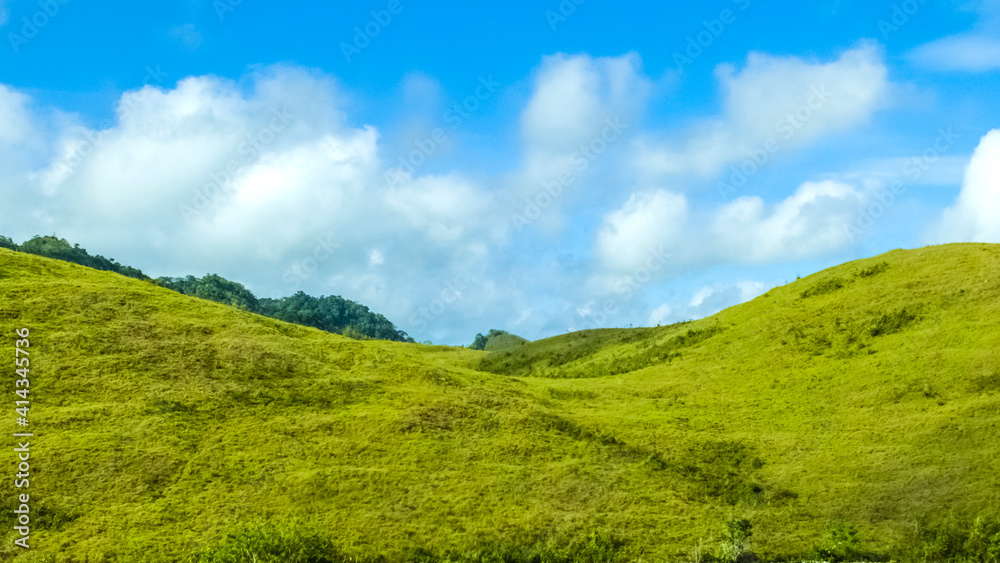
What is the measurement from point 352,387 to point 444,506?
6977 mm

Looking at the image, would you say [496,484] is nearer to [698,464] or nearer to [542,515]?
[542,515]

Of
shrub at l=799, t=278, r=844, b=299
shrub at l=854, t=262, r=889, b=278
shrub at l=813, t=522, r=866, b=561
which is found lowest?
shrub at l=813, t=522, r=866, b=561

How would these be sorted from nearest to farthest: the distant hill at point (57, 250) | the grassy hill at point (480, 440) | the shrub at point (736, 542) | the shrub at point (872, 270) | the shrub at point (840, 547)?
the grassy hill at point (480, 440) → the shrub at point (736, 542) → the shrub at point (840, 547) → the shrub at point (872, 270) → the distant hill at point (57, 250)

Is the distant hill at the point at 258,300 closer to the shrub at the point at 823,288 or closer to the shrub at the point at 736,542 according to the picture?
the shrub at the point at 823,288

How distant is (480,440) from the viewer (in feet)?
70.5

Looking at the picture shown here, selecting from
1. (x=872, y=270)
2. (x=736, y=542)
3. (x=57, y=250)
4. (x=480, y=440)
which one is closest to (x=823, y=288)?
(x=872, y=270)

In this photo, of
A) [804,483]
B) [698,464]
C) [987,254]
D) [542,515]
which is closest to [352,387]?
[542,515]

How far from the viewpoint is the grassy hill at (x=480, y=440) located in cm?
1705

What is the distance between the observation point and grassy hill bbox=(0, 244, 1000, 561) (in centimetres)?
1705

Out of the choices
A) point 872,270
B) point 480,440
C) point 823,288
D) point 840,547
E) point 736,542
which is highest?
point 872,270

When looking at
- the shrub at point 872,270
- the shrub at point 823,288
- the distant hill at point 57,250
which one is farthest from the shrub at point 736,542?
the distant hill at point 57,250

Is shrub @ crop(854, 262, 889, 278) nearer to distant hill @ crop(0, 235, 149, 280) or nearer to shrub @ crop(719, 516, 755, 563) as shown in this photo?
shrub @ crop(719, 516, 755, 563)

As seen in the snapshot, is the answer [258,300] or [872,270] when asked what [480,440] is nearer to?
[872,270]

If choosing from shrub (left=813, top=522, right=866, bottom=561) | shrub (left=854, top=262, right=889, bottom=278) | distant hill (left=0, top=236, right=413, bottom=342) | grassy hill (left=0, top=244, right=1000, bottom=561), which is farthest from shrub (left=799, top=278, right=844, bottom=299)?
distant hill (left=0, top=236, right=413, bottom=342)
